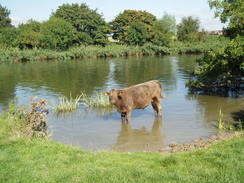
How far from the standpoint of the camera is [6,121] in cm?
984

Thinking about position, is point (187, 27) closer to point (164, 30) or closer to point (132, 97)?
point (164, 30)

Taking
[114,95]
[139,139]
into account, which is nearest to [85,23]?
[114,95]

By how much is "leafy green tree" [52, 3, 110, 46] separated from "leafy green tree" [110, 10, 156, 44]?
4336 millimetres

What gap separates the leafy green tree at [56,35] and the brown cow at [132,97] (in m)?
49.6

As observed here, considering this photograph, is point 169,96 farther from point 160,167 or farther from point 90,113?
point 160,167

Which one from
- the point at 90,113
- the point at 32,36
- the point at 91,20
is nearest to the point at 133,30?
the point at 91,20

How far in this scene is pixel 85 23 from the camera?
7312 cm

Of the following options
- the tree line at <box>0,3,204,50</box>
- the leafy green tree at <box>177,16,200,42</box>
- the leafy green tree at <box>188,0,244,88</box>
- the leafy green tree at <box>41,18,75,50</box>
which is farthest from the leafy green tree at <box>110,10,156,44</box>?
the leafy green tree at <box>188,0,244,88</box>

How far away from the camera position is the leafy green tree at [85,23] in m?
69.3

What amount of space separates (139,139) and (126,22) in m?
71.4

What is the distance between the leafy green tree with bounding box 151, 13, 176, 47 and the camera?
227 feet

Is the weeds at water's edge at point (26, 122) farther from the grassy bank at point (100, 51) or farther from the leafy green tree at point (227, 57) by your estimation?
the grassy bank at point (100, 51)

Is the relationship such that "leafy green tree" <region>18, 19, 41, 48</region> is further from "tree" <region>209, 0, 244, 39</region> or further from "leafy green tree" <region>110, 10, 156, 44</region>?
"tree" <region>209, 0, 244, 39</region>

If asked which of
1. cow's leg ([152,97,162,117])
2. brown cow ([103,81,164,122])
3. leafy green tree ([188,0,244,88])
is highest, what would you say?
leafy green tree ([188,0,244,88])
